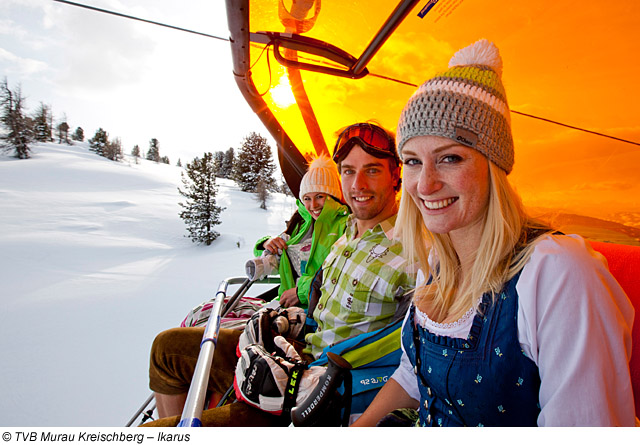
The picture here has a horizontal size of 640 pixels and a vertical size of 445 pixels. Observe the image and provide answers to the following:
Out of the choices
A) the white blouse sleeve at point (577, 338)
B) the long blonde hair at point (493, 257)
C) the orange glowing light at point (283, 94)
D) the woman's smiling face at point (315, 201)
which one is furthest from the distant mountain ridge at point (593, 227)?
the orange glowing light at point (283, 94)

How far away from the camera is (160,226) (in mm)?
15961

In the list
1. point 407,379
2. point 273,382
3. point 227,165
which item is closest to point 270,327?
point 273,382

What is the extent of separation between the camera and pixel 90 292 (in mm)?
6035

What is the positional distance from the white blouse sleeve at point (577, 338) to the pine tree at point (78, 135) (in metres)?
76.3

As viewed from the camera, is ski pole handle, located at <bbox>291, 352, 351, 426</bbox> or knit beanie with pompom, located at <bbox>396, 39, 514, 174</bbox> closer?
knit beanie with pompom, located at <bbox>396, 39, 514, 174</bbox>

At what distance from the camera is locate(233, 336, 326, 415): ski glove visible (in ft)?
4.50

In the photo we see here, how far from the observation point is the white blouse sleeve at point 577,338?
67 centimetres

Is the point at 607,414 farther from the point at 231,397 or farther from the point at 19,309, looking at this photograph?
the point at 19,309

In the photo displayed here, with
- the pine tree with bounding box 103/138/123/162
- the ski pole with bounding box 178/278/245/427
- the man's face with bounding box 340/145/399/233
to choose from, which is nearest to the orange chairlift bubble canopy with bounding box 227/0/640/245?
the man's face with bounding box 340/145/399/233

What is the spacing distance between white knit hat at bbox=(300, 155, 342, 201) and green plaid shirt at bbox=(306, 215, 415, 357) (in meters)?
0.99

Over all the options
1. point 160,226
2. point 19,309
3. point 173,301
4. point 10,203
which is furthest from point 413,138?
point 10,203

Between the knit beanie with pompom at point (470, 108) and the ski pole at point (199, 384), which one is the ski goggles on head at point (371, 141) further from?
the ski pole at point (199, 384)

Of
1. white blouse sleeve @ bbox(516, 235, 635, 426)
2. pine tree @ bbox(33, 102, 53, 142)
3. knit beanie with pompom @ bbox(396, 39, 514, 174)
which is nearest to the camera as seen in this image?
white blouse sleeve @ bbox(516, 235, 635, 426)

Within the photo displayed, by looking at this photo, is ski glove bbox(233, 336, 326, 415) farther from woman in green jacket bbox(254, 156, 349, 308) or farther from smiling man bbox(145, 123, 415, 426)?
woman in green jacket bbox(254, 156, 349, 308)
